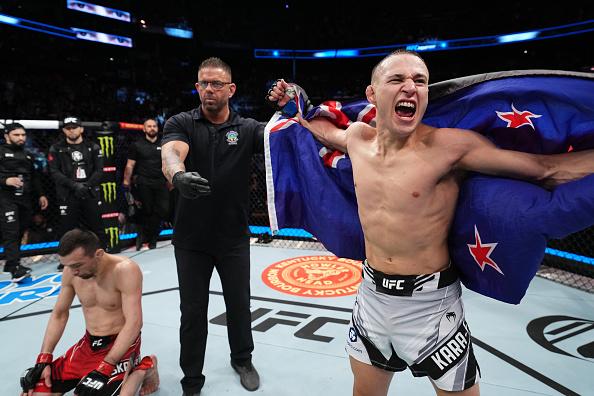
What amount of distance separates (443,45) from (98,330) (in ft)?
44.7

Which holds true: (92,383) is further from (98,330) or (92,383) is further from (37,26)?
(37,26)

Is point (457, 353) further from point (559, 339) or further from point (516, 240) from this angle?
point (559, 339)

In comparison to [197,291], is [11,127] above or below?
above

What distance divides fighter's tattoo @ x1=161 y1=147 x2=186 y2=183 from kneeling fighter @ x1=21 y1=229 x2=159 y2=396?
613mm

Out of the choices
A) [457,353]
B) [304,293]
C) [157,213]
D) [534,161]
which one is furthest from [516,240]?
[157,213]

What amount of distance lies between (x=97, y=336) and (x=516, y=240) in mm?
2052

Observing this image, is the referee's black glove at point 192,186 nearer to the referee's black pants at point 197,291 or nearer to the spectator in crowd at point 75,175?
the referee's black pants at point 197,291

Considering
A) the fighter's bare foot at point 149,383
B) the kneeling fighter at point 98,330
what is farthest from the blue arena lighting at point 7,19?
the fighter's bare foot at point 149,383

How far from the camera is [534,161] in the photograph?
113cm

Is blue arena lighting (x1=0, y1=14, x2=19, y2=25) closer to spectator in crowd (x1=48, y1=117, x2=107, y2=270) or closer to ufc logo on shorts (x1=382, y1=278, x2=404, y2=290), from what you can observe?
spectator in crowd (x1=48, y1=117, x2=107, y2=270)

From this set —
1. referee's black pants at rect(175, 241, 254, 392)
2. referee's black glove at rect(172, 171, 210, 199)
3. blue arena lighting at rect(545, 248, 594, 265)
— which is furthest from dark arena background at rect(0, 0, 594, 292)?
referee's black glove at rect(172, 171, 210, 199)

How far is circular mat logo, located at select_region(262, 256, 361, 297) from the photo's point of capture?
348 cm

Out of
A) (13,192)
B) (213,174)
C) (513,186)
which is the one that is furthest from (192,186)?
(13,192)

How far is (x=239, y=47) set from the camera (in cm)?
1487
